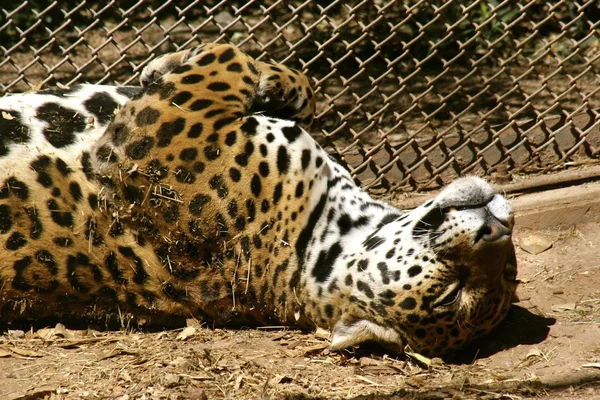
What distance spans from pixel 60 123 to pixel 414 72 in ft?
10.2

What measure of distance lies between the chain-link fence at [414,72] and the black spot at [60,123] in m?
A: 0.67

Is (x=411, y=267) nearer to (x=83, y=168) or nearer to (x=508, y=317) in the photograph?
(x=508, y=317)

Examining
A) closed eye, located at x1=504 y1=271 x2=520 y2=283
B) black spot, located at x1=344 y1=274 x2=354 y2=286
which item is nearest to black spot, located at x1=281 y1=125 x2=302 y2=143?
black spot, located at x1=344 y1=274 x2=354 y2=286

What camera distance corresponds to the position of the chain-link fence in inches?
293

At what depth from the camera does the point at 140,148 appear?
589 cm

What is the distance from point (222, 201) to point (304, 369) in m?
1.25

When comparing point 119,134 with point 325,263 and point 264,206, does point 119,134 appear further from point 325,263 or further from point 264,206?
point 325,263

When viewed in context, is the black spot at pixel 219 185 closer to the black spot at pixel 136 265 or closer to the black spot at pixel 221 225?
the black spot at pixel 221 225

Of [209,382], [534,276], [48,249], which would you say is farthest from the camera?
[534,276]

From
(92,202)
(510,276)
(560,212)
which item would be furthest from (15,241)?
(560,212)

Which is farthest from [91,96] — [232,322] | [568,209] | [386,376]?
[568,209]

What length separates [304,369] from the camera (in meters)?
5.69

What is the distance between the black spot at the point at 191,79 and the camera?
20.1 ft

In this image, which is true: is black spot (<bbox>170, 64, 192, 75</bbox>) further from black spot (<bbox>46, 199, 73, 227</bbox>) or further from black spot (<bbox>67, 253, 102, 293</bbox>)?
black spot (<bbox>67, 253, 102, 293</bbox>)
